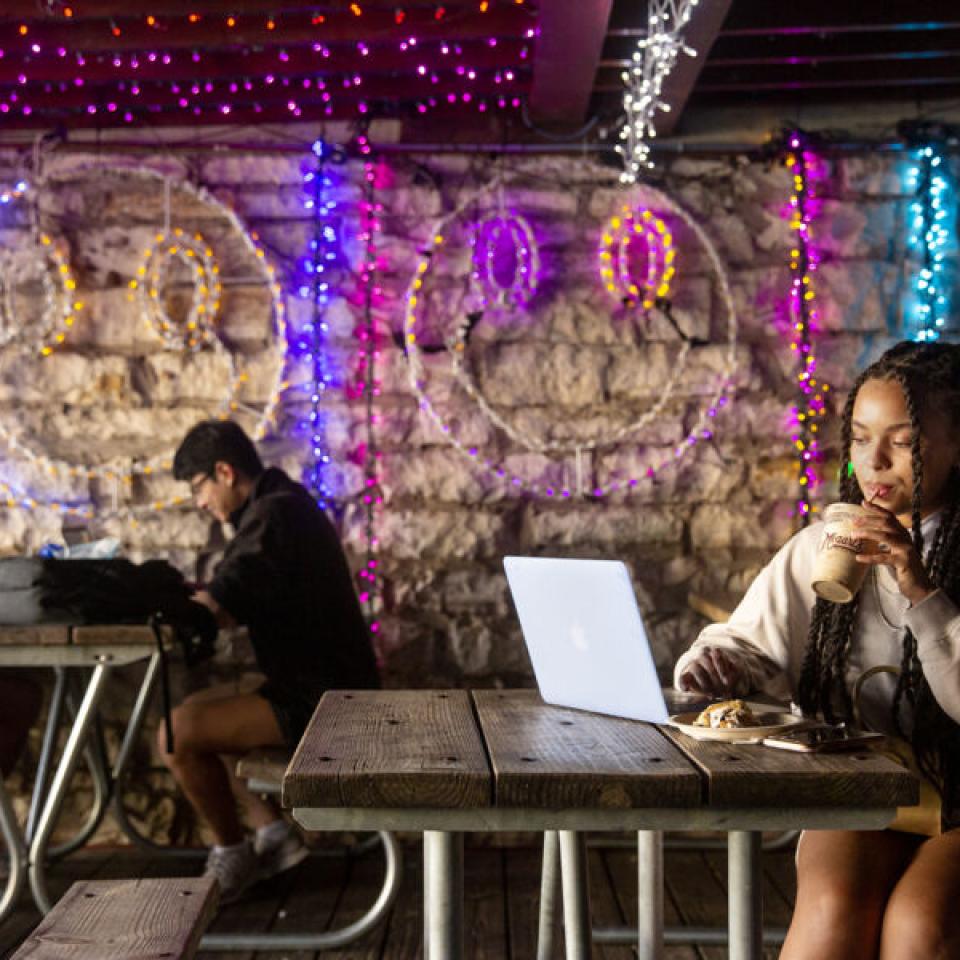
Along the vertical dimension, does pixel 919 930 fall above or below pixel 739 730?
below

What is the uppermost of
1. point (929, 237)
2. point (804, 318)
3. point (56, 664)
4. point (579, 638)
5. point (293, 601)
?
point (929, 237)

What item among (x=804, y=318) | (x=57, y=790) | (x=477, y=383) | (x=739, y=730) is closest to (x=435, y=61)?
(x=477, y=383)

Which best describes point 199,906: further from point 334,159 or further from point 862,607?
point 334,159

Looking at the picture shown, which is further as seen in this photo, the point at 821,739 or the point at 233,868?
the point at 233,868

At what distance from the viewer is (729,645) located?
211 centimetres

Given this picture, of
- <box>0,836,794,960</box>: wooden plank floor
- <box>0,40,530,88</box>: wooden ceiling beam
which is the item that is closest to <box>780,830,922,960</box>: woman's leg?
<box>0,836,794,960</box>: wooden plank floor

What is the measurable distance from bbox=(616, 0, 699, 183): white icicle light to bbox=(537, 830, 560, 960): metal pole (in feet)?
5.94

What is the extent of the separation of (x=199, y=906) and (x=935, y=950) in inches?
39.6

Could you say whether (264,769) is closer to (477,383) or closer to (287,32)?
(477,383)

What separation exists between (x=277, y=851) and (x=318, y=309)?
164 cm

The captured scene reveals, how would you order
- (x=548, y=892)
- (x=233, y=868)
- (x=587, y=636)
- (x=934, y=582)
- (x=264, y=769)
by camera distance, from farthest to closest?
(x=233, y=868) → (x=264, y=769) → (x=548, y=892) → (x=934, y=582) → (x=587, y=636)

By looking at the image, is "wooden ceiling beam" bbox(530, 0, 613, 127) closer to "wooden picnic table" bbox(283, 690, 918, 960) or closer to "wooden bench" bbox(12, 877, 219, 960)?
"wooden picnic table" bbox(283, 690, 918, 960)

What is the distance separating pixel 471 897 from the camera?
11.4 ft

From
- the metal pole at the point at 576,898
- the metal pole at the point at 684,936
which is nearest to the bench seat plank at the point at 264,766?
the metal pole at the point at 684,936
